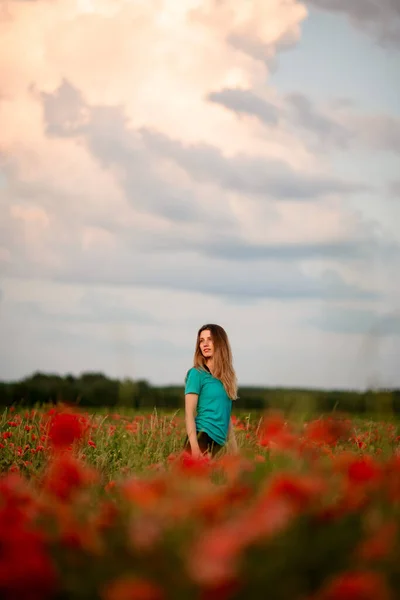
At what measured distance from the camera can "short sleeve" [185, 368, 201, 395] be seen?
6.00 m

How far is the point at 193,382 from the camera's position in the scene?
6.03 meters

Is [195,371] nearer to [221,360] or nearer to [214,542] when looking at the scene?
[221,360]

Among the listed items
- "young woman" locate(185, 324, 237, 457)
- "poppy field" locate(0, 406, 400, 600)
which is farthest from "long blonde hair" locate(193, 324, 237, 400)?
"poppy field" locate(0, 406, 400, 600)

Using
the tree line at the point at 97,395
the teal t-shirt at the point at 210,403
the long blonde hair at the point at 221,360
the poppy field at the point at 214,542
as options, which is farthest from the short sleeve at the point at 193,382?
the tree line at the point at 97,395

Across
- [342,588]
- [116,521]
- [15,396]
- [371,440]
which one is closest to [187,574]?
[342,588]

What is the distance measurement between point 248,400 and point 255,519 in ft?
39.6

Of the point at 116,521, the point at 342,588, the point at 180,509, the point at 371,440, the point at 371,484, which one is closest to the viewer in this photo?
the point at 342,588

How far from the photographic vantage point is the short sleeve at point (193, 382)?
600cm

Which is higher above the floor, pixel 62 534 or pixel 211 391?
pixel 211 391

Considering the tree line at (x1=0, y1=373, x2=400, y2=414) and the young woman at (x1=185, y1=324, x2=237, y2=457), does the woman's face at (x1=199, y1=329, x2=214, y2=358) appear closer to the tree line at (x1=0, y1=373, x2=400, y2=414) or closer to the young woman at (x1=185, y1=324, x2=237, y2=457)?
the young woman at (x1=185, y1=324, x2=237, y2=457)

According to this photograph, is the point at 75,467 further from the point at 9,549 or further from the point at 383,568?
the point at 383,568

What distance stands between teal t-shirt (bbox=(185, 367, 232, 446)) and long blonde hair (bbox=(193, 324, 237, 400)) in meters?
0.07

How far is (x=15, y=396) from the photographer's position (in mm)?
12984

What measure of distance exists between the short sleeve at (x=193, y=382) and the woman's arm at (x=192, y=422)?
43mm
